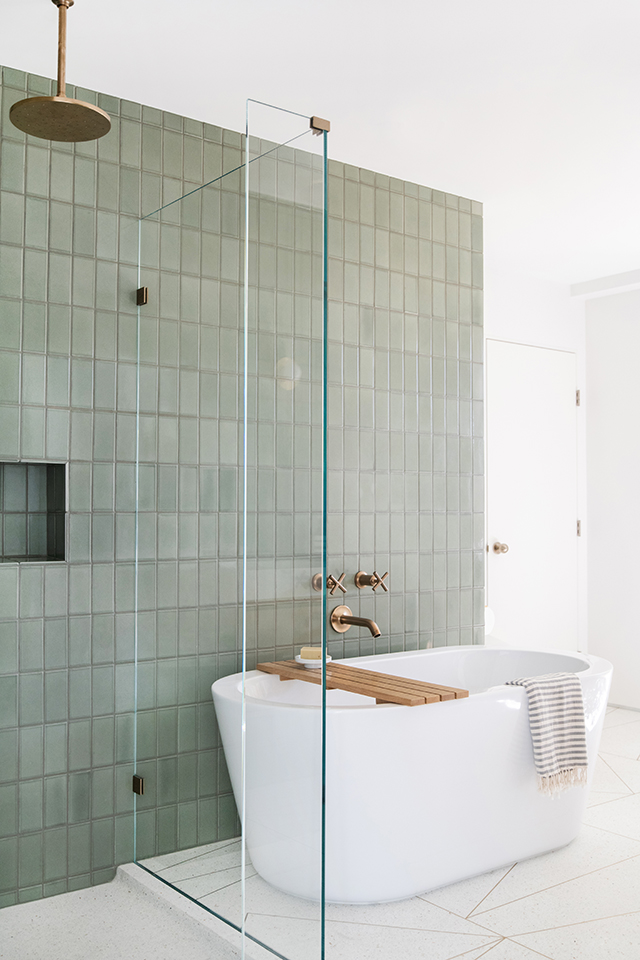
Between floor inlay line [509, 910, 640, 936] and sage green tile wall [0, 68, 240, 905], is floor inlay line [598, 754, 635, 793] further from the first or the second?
sage green tile wall [0, 68, 240, 905]

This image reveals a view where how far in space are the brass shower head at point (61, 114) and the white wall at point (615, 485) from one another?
3730 millimetres

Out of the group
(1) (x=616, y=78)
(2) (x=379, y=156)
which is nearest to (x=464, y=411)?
(2) (x=379, y=156)

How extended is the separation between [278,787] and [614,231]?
10.7 ft

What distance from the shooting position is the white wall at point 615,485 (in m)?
4.83

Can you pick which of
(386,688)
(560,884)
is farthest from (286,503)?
(560,884)

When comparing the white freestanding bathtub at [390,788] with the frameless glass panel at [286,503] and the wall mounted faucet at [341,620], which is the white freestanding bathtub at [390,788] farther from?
the wall mounted faucet at [341,620]

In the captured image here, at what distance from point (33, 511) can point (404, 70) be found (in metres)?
1.80

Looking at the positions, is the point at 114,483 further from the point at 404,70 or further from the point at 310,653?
the point at 404,70

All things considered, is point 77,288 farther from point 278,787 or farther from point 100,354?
point 278,787

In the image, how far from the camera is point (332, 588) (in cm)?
226

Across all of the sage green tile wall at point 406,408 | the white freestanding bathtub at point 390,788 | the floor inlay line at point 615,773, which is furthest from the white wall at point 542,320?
the white freestanding bathtub at point 390,788

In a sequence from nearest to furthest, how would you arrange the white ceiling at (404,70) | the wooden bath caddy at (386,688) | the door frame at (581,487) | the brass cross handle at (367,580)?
the white ceiling at (404,70) → the wooden bath caddy at (386,688) → the brass cross handle at (367,580) → the door frame at (581,487)

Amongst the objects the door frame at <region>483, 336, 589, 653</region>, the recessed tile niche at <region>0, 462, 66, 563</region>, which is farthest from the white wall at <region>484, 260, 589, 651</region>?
the recessed tile niche at <region>0, 462, 66, 563</region>

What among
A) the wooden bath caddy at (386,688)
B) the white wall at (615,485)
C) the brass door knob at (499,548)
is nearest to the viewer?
the wooden bath caddy at (386,688)
